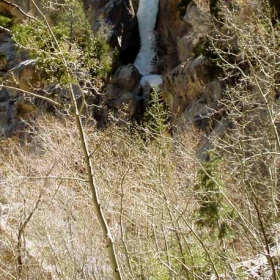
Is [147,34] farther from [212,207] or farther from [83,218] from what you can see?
[212,207]

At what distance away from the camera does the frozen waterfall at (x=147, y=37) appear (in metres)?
29.2

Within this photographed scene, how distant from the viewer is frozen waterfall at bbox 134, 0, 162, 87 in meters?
29.2

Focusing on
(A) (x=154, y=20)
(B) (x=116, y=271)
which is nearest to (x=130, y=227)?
(B) (x=116, y=271)

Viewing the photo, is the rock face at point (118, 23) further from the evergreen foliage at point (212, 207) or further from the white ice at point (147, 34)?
the evergreen foliage at point (212, 207)

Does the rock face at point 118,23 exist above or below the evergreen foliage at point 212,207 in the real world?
above

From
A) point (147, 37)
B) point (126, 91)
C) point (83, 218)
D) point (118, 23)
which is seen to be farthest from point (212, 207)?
point (147, 37)

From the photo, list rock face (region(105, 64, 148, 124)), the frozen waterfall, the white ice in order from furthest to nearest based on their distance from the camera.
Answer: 1. the white ice
2. the frozen waterfall
3. rock face (region(105, 64, 148, 124))

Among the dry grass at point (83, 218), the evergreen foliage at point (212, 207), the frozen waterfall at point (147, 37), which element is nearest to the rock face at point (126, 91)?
the frozen waterfall at point (147, 37)

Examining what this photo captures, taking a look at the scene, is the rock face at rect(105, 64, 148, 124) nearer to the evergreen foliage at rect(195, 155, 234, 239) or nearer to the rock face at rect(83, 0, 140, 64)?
the rock face at rect(83, 0, 140, 64)

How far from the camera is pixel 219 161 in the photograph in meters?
8.77

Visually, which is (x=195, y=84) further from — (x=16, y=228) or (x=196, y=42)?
(x=16, y=228)

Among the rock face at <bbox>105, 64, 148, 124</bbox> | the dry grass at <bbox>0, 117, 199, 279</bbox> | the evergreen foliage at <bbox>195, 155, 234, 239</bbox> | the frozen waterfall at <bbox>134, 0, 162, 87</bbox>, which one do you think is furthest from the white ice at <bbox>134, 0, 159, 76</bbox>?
the evergreen foliage at <bbox>195, 155, 234, 239</bbox>

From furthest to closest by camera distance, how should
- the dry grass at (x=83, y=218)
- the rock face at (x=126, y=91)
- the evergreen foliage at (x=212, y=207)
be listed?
1. the rock face at (x=126, y=91)
2. the evergreen foliage at (x=212, y=207)
3. the dry grass at (x=83, y=218)

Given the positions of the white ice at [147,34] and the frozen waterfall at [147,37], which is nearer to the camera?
the frozen waterfall at [147,37]
